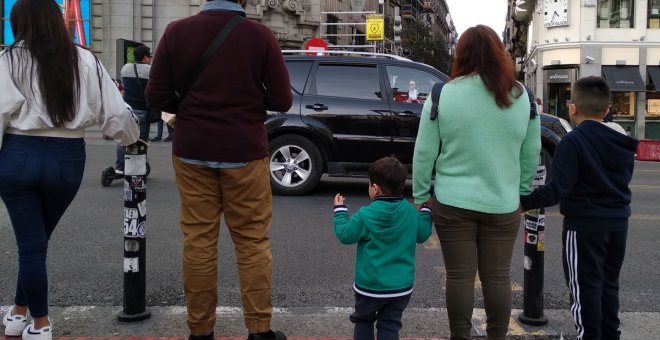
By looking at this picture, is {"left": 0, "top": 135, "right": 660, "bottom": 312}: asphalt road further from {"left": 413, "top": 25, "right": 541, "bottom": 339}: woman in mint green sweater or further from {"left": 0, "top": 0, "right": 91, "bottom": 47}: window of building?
{"left": 0, "top": 0, "right": 91, "bottom": 47}: window of building

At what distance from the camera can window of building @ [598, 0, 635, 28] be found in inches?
1117

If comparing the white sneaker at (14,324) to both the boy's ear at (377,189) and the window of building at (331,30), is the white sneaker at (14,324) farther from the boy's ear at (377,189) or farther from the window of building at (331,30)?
the window of building at (331,30)

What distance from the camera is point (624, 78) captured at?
2728 cm

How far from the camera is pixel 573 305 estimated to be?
323 cm

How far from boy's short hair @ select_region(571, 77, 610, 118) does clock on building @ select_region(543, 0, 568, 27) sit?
28087 mm

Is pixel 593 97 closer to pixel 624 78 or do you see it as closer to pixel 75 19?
pixel 75 19

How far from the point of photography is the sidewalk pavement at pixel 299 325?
3719 millimetres

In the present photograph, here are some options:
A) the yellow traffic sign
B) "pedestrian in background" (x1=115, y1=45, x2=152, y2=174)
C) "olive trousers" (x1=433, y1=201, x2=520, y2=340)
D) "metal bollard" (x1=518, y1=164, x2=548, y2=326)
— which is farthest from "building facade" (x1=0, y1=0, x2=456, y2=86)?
"olive trousers" (x1=433, y1=201, x2=520, y2=340)

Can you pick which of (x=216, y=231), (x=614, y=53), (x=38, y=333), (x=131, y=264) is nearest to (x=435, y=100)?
(x=216, y=231)

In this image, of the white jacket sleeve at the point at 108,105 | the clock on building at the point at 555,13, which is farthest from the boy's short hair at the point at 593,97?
the clock on building at the point at 555,13

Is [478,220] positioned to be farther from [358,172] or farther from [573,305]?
[358,172]

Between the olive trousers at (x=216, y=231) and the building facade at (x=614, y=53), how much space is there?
25.8 meters

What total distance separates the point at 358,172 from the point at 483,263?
535cm

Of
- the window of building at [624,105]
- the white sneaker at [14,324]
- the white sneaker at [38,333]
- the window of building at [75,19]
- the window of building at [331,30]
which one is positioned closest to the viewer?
the white sneaker at [38,333]
